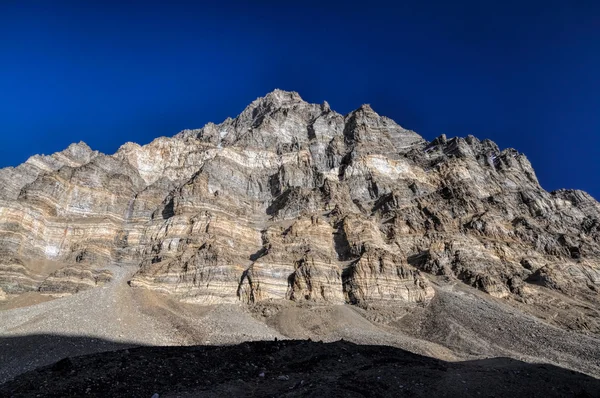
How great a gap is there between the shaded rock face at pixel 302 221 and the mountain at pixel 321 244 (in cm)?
34

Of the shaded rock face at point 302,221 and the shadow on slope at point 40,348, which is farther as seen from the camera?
the shaded rock face at point 302,221

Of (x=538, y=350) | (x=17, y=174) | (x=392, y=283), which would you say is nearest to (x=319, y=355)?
(x=538, y=350)

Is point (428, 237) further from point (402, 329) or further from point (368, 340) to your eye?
point (368, 340)

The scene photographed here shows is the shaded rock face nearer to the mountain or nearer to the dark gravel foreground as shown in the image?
the mountain

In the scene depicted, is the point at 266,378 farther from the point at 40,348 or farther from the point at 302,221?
the point at 302,221

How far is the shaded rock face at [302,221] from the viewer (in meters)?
49.4

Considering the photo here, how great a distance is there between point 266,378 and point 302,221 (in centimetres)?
5212

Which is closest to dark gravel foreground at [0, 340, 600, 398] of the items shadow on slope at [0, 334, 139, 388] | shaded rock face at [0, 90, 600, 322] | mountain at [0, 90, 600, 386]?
shadow on slope at [0, 334, 139, 388]

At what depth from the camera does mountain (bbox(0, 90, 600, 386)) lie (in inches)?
1588

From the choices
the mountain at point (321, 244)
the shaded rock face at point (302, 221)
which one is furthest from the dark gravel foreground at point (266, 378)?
the shaded rock face at point (302, 221)

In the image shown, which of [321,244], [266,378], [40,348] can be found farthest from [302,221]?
[266,378]

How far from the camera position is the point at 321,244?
6225 centimetres

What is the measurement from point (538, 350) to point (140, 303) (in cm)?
4339

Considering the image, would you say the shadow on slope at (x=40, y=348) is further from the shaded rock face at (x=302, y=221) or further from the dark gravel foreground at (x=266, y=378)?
the shaded rock face at (x=302, y=221)
